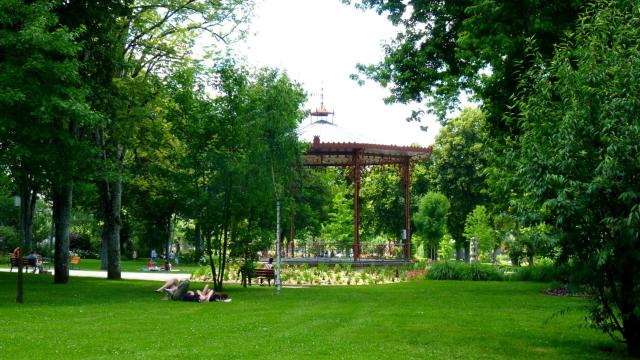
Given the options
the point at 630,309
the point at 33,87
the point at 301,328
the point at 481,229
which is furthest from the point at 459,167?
the point at 630,309

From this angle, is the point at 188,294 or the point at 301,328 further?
the point at 188,294

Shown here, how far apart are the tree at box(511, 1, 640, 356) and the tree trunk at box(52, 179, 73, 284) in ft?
60.7

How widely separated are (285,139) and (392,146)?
43.3 ft

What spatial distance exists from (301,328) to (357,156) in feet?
69.0

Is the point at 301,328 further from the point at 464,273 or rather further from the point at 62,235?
the point at 464,273

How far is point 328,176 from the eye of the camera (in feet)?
178

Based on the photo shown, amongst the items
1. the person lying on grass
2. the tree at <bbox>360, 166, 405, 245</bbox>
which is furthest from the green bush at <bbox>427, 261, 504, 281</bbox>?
the tree at <bbox>360, 166, 405, 245</bbox>

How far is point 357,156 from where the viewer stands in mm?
32281

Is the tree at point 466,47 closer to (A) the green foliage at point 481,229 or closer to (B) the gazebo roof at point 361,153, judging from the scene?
(B) the gazebo roof at point 361,153

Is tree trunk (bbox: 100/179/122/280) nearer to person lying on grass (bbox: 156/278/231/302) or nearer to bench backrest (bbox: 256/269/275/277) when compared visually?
bench backrest (bbox: 256/269/275/277)

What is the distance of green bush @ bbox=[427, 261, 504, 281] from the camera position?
1091 inches

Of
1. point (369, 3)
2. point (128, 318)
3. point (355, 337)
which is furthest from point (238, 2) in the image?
point (355, 337)

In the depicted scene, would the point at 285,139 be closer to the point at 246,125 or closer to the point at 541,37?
the point at 246,125

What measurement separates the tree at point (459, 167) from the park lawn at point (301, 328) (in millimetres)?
35165
